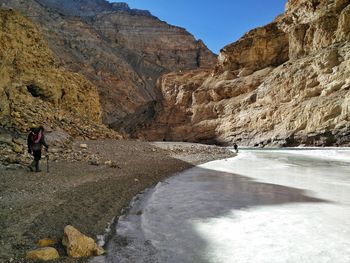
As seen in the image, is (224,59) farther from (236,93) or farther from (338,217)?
(338,217)

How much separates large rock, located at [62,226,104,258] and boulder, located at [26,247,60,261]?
0.55 feet

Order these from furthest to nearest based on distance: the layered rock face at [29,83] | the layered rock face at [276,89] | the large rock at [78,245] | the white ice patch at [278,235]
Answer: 1. the layered rock face at [276,89]
2. the layered rock face at [29,83]
3. the white ice patch at [278,235]
4. the large rock at [78,245]

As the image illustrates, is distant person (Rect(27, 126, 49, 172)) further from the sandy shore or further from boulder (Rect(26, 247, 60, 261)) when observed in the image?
boulder (Rect(26, 247, 60, 261))

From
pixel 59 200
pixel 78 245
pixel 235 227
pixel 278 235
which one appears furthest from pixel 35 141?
pixel 278 235

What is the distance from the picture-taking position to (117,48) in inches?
4166

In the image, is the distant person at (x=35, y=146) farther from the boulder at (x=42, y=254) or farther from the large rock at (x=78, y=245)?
the boulder at (x=42, y=254)

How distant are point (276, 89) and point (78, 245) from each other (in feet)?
147

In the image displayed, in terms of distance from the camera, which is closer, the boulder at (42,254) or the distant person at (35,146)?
the boulder at (42,254)

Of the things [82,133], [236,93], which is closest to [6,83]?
[82,133]

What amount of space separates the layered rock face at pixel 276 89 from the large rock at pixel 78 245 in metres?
34.5

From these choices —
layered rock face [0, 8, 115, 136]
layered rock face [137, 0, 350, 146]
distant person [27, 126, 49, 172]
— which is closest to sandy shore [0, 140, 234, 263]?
distant person [27, 126, 49, 172]

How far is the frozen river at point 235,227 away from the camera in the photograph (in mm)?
3553

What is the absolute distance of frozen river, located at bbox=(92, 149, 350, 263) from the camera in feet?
11.7

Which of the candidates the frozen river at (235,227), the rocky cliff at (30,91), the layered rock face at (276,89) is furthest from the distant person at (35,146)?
the layered rock face at (276,89)
